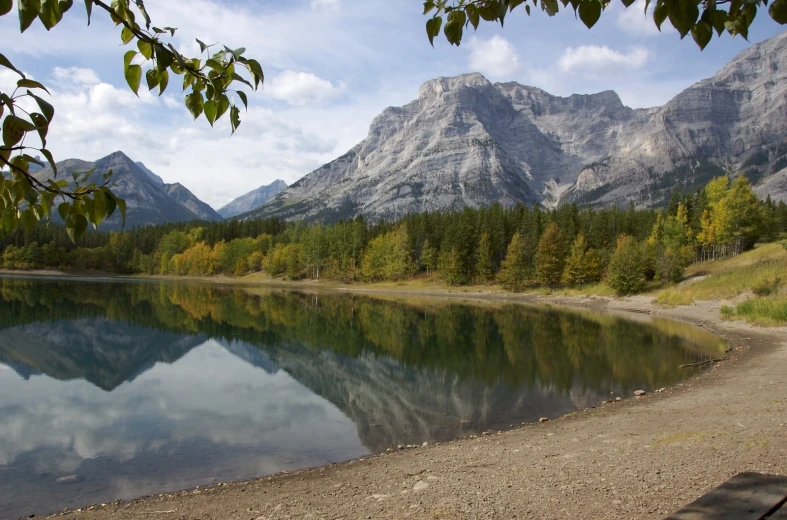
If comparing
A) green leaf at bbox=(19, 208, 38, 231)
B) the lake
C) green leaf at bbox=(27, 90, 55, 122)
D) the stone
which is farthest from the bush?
green leaf at bbox=(27, 90, 55, 122)

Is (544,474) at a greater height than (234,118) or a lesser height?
lesser

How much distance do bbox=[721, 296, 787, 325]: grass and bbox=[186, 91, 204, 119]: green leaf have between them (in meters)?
41.5

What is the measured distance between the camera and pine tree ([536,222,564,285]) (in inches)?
3403

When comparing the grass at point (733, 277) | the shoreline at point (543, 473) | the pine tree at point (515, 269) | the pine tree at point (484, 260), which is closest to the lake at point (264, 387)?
the shoreline at point (543, 473)

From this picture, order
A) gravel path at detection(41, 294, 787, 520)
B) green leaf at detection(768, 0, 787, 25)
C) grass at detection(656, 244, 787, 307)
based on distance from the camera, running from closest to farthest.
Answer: green leaf at detection(768, 0, 787, 25)
gravel path at detection(41, 294, 787, 520)
grass at detection(656, 244, 787, 307)

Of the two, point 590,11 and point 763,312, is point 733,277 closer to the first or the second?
point 763,312

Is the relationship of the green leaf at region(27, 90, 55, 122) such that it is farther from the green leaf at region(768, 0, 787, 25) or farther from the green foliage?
the green foliage

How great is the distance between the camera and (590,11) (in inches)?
93.2

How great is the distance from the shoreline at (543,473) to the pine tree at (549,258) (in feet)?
234

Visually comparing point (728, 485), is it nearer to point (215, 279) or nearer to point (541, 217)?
point (541, 217)

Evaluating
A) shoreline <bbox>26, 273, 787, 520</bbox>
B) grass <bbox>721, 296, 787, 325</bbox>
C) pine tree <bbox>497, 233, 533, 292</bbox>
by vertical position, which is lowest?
grass <bbox>721, 296, 787, 325</bbox>

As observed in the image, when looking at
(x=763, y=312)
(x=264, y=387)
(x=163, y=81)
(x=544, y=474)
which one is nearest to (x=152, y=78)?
(x=163, y=81)

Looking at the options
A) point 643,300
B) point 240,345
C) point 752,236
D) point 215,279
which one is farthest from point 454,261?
point 215,279

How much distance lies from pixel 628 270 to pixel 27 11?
2955 inches
